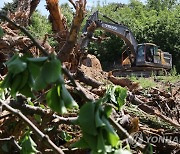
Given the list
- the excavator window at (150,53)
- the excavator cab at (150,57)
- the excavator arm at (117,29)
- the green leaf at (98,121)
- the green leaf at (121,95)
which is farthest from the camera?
the excavator window at (150,53)

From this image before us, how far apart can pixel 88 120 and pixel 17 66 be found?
0.43 feet

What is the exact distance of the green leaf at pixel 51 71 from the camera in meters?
0.61

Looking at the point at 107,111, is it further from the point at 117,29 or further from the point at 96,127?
the point at 117,29

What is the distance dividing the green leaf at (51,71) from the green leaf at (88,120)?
6 cm

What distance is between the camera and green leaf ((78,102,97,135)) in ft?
1.98

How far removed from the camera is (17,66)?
0.64 metres

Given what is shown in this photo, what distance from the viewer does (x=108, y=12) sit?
41.1 metres

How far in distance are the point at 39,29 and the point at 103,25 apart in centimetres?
1816

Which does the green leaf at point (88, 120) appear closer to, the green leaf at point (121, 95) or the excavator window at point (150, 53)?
the green leaf at point (121, 95)

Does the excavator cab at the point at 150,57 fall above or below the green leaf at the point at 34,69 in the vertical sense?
above

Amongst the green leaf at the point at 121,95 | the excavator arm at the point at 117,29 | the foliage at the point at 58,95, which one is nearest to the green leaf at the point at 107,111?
the foliage at the point at 58,95

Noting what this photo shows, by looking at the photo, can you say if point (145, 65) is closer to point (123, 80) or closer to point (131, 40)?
point (131, 40)

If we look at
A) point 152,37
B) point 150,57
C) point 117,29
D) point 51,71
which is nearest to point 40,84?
point 51,71

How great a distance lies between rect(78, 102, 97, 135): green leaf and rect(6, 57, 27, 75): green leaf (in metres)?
0.11
